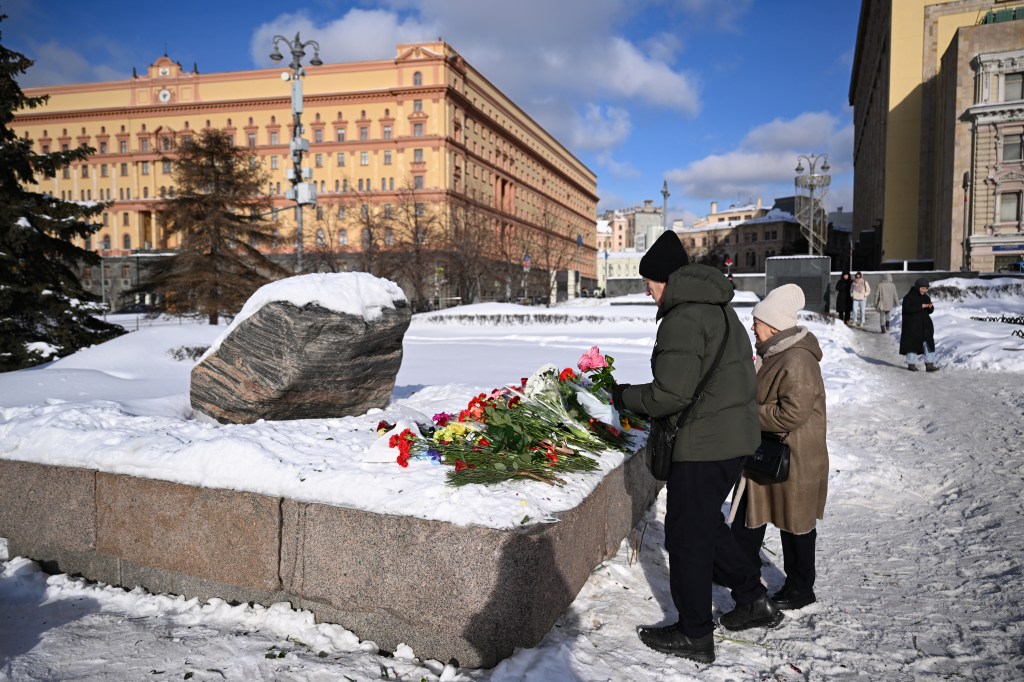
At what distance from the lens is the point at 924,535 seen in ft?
16.3

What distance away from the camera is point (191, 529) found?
3.81 meters

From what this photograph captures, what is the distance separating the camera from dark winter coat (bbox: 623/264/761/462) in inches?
117

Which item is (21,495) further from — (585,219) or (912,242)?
(585,219)

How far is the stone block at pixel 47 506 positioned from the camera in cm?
417

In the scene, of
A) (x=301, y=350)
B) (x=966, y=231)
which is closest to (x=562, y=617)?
(x=301, y=350)

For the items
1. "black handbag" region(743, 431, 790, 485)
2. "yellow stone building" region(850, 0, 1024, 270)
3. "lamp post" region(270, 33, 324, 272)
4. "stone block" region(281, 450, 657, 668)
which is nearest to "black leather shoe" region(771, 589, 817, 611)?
"black handbag" region(743, 431, 790, 485)

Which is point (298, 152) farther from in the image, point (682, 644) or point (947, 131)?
point (947, 131)

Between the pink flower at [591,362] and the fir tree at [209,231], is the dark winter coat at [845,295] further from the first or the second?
the pink flower at [591,362]

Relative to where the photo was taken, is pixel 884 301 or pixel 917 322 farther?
pixel 884 301

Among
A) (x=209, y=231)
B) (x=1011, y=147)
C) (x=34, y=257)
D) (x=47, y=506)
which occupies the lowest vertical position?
(x=47, y=506)

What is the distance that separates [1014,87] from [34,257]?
45.8 metres

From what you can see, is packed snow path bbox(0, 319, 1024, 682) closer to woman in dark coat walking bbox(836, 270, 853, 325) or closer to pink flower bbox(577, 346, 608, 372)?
pink flower bbox(577, 346, 608, 372)

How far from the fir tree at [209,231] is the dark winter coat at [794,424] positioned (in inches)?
761

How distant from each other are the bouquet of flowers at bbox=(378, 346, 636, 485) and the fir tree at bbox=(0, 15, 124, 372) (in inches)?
465
